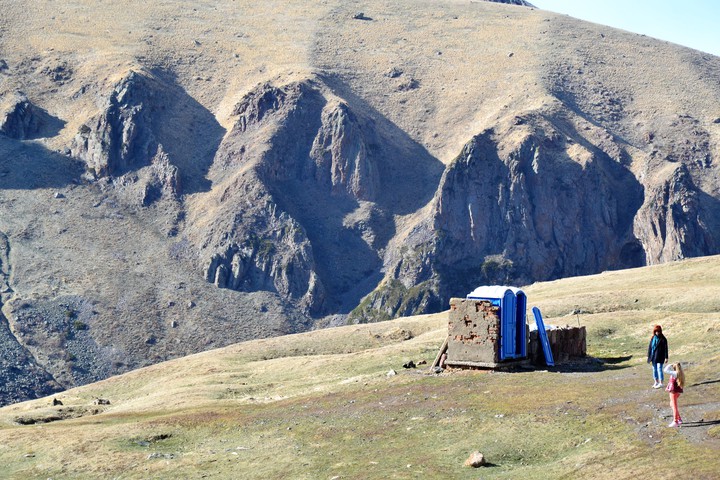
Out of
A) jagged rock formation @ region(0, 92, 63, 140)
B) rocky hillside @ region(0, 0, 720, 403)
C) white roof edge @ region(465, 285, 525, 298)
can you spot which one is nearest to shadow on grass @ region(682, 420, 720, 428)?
white roof edge @ region(465, 285, 525, 298)

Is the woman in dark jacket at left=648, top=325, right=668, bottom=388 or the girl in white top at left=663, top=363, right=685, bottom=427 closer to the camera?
the girl in white top at left=663, top=363, right=685, bottom=427

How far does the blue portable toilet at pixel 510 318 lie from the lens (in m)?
46.7

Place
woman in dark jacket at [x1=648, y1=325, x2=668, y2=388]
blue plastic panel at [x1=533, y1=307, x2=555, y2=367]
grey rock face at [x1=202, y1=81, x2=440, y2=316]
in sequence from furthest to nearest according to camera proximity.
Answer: grey rock face at [x1=202, y1=81, x2=440, y2=316] < blue plastic panel at [x1=533, y1=307, x2=555, y2=367] < woman in dark jacket at [x1=648, y1=325, x2=668, y2=388]

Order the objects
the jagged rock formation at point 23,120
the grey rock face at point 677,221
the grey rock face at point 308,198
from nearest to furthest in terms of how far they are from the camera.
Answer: the grey rock face at point 308,198 < the grey rock face at point 677,221 < the jagged rock formation at point 23,120

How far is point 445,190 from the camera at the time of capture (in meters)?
159

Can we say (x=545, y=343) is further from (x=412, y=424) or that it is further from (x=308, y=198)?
(x=308, y=198)

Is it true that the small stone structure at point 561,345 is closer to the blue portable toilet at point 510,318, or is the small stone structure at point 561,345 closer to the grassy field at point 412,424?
the blue portable toilet at point 510,318

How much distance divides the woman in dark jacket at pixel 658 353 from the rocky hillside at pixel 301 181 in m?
97.2

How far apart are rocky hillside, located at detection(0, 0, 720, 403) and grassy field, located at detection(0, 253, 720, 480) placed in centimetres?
7645

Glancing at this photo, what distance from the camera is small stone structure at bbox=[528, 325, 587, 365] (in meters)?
48.5

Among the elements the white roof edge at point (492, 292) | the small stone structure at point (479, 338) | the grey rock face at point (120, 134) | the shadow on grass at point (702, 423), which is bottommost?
the shadow on grass at point (702, 423)

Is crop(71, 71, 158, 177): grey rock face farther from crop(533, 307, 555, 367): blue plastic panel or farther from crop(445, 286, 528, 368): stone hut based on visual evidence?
crop(533, 307, 555, 367): blue plastic panel

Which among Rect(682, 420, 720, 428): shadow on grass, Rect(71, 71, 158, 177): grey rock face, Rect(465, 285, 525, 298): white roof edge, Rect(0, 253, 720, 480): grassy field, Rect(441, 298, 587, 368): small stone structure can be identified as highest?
Rect(71, 71, 158, 177): grey rock face

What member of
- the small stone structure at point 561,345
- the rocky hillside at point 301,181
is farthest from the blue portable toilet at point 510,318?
the rocky hillside at point 301,181
